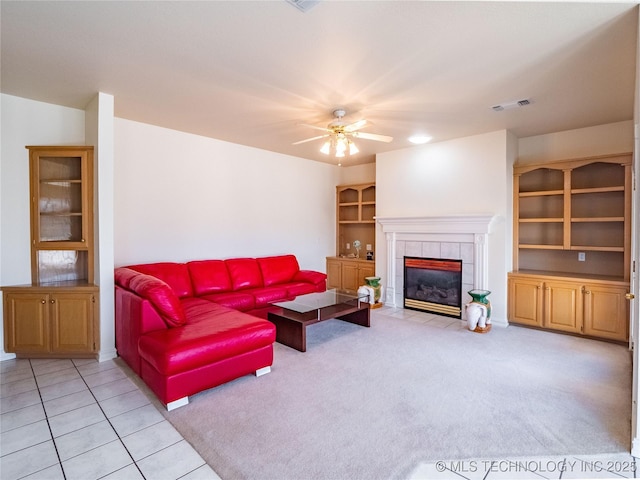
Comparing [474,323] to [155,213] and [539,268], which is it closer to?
[539,268]

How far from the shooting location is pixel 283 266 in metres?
5.41

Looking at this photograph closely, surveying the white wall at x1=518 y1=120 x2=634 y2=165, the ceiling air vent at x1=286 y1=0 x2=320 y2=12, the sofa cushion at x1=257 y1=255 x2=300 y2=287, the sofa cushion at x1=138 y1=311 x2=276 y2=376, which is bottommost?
the sofa cushion at x1=138 y1=311 x2=276 y2=376

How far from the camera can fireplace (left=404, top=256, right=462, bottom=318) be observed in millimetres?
4957

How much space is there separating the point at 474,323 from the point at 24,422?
181 inches

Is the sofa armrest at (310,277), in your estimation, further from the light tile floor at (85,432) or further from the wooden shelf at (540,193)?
the wooden shelf at (540,193)

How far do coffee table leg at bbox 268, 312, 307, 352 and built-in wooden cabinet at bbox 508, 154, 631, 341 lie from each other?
9.96 feet

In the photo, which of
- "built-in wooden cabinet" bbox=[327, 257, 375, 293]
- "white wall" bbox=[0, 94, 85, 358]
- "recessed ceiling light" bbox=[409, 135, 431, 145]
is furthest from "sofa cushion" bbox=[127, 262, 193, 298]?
"recessed ceiling light" bbox=[409, 135, 431, 145]

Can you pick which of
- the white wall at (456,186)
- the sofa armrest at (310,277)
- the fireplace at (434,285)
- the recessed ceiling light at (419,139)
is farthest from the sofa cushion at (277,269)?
the recessed ceiling light at (419,139)

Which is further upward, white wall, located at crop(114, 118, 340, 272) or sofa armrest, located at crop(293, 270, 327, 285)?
white wall, located at crop(114, 118, 340, 272)

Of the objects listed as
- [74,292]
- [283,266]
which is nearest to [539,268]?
[283,266]

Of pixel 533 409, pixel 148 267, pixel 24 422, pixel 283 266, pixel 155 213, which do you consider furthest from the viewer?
pixel 283 266

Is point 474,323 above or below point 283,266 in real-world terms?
below

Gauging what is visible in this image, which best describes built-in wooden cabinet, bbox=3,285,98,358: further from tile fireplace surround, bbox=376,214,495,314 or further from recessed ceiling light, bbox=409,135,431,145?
recessed ceiling light, bbox=409,135,431,145

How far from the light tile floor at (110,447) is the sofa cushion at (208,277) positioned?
5.48 ft
